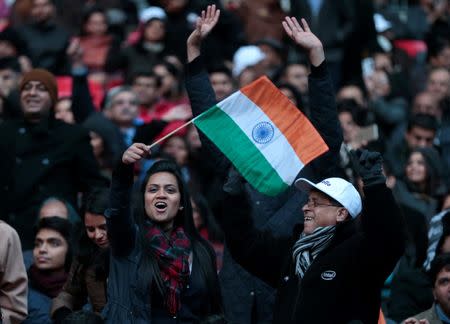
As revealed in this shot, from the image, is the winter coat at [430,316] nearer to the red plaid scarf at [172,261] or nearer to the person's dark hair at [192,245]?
the person's dark hair at [192,245]

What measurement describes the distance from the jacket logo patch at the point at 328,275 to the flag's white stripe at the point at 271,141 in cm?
117

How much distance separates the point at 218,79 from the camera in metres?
13.8

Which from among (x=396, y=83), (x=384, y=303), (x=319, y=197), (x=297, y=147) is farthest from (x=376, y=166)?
(x=396, y=83)

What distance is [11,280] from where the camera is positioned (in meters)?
8.77

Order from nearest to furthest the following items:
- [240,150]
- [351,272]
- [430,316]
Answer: [351,272] < [240,150] < [430,316]

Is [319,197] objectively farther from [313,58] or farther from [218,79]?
[218,79]

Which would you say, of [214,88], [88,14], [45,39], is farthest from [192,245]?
[88,14]

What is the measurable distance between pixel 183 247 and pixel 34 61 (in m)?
6.83

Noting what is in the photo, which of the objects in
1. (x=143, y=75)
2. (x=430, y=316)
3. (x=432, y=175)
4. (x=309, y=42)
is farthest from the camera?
(x=143, y=75)

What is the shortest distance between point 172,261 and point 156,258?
100 millimetres

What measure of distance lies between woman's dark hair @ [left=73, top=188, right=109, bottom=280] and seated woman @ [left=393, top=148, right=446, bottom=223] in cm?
349

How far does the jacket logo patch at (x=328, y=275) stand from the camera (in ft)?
25.9

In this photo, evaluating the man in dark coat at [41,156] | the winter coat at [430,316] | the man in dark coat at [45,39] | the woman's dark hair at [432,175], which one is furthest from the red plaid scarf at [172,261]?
the man in dark coat at [45,39]

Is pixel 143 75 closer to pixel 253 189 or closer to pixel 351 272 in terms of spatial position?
pixel 253 189
